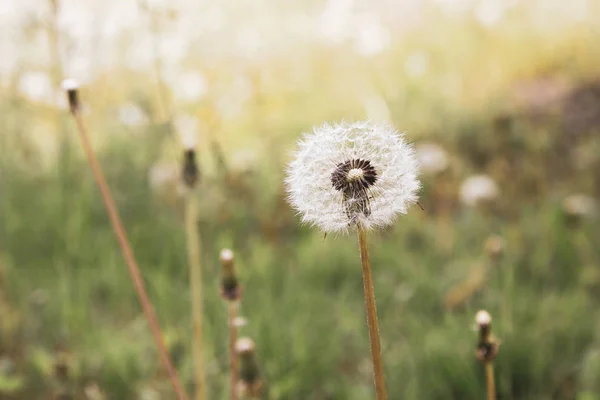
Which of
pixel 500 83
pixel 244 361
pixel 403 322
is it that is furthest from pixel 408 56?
pixel 244 361

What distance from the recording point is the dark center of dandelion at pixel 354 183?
78 cm

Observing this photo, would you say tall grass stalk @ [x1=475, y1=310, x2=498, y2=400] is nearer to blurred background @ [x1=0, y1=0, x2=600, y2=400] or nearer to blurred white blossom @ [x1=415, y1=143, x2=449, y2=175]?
blurred background @ [x1=0, y1=0, x2=600, y2=400]

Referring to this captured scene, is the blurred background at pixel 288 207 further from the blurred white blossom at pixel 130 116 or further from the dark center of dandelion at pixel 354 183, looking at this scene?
the dark center of dandelion at pixel 354 183

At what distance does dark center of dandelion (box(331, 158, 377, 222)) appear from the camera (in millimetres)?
780

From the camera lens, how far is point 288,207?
2967 mm

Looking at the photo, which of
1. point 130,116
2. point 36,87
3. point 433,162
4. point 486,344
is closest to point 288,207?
point 433,162

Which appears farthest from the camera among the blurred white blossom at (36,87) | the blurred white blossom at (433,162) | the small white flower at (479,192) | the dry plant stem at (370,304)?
the blurred white blossom at (36,87)

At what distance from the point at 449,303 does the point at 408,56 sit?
107 inches

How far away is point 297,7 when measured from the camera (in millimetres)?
5715

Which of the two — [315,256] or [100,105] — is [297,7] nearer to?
[100,105]

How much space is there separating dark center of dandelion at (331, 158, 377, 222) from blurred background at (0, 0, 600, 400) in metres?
0.86

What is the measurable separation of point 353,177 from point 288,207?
2.17 m

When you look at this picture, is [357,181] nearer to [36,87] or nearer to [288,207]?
→ [288,207]

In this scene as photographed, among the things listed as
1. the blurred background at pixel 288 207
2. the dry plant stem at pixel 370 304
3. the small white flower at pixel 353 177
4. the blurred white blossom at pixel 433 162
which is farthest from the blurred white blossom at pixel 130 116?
the dry plant stem at pixel 370 304
